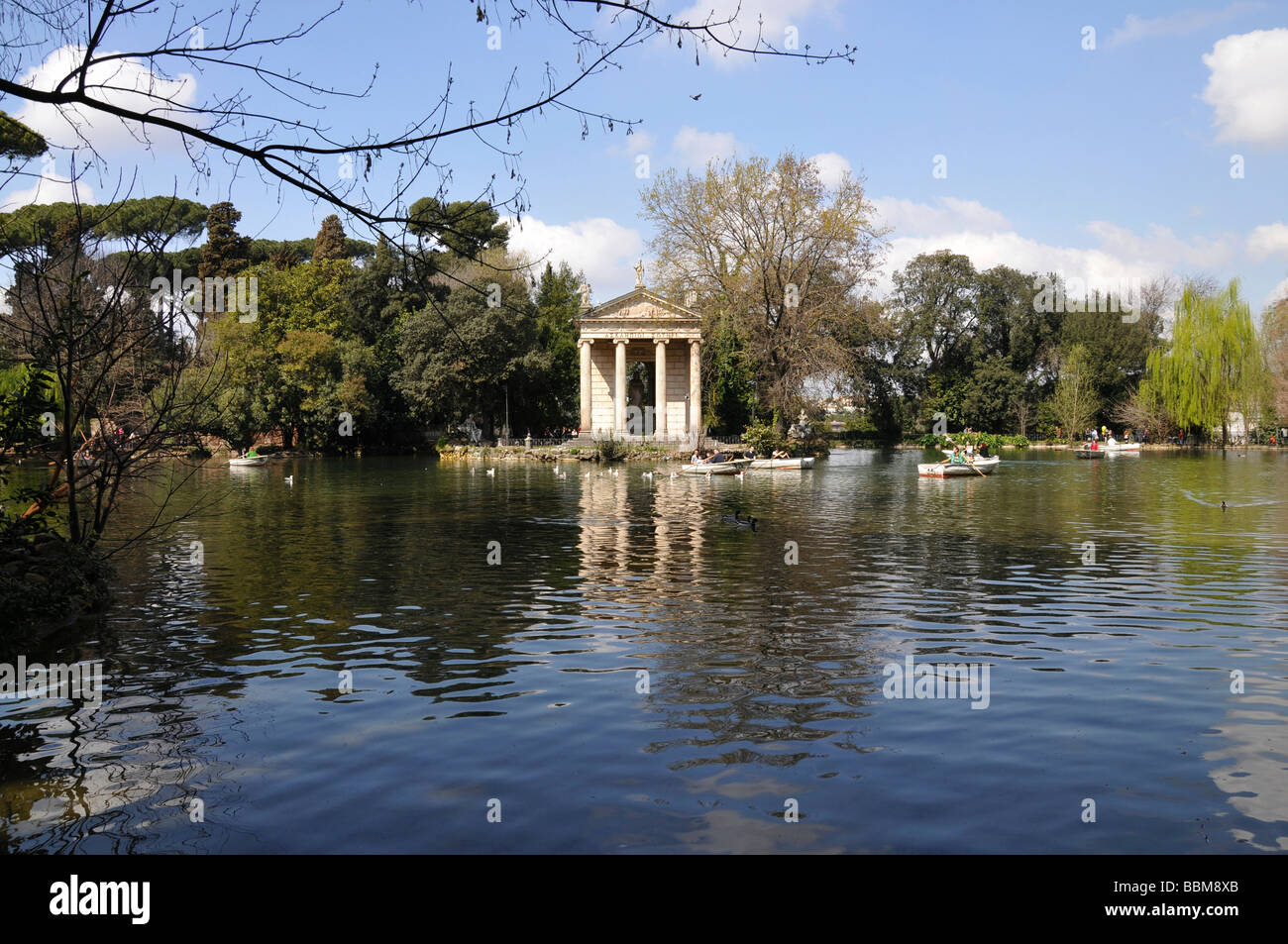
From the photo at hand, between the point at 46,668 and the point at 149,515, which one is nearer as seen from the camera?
the point at 46,668

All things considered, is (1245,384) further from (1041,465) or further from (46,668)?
(46,668)

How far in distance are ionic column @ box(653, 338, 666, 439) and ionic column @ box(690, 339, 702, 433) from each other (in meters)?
2.02

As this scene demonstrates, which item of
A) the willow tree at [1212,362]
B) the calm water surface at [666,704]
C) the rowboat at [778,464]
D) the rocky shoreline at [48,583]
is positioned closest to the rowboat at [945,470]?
the rowboat at [778,464]

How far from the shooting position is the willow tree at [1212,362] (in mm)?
74938

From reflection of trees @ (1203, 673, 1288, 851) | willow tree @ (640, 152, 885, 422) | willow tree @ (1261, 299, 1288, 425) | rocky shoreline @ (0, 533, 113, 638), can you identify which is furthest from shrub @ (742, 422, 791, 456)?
reflection of trees @ (1203, 673, 1288, 851)

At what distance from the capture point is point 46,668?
10.8 metres

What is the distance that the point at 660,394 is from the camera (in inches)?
2879

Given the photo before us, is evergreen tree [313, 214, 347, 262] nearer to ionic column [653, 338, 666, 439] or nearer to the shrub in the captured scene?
ionic column [653, 338, 666, 439]

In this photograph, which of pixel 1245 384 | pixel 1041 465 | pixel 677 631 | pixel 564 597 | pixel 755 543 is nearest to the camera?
pixel 677 631

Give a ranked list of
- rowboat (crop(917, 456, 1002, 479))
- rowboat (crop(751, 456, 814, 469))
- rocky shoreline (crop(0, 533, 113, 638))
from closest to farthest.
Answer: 1. rocky shoreline (crop(0, 533, 113, 638))
2. rowboat (crop(917, 456, 1002, 479))
3. rowboat (crop(751, 456, 814, 469))

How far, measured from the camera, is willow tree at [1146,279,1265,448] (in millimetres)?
74938

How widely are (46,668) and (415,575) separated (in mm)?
7137

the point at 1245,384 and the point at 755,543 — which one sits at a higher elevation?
the point at 1245,384
